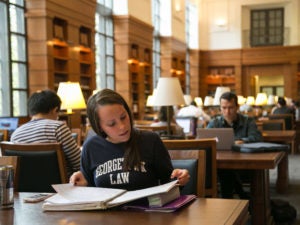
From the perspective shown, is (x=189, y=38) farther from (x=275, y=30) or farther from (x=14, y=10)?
(x=14, y=10)

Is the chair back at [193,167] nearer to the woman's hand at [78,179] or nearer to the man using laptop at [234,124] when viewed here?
the woman's hand at [78,179]

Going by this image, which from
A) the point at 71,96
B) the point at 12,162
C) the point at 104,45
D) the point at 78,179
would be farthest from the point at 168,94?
the point at 104,45

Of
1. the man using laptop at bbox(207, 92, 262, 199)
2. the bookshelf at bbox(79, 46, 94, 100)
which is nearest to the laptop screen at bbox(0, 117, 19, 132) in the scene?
the man using laptop at bbox(207, 92, 262, 199)

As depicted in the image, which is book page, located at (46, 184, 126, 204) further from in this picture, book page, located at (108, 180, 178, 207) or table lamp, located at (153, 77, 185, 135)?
table lamp, located at (153, 77, 185, 135)

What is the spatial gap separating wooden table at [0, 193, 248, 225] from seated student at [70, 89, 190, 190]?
0.22m

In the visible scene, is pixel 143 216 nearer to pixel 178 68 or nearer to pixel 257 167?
pixel 257 167

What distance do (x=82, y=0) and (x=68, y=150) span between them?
21.7ft

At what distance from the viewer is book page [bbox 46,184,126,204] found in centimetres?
151

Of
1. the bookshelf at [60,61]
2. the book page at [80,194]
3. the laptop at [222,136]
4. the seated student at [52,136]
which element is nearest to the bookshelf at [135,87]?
the bookshelf at [60,61]

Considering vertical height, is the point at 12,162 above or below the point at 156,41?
below

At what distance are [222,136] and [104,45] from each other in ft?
24.8

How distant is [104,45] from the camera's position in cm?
1078

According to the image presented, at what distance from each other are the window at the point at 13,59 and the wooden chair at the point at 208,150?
4.92 meters

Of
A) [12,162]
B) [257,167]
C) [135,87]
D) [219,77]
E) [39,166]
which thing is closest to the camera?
[12,162]
